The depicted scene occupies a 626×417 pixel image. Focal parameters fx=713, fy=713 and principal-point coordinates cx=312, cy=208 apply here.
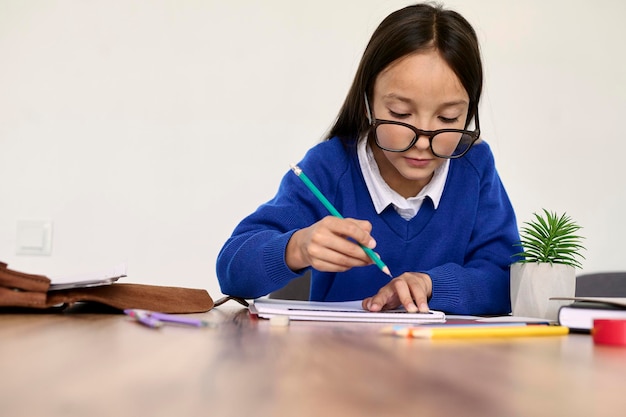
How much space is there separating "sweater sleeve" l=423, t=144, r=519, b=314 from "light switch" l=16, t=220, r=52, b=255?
5.14 feet

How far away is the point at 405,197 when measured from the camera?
153cm

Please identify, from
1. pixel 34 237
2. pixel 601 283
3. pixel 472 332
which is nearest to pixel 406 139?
pixel 472 332

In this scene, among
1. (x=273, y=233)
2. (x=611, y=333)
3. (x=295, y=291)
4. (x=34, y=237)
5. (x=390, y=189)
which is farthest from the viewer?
(x=34, y=237)

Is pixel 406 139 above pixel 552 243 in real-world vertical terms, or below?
above

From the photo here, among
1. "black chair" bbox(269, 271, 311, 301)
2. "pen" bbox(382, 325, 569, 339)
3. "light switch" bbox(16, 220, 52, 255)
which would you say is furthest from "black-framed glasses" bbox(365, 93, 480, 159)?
"light switch" bbox(16, 220, 52, 255)

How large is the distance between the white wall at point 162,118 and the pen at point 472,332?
1794mm

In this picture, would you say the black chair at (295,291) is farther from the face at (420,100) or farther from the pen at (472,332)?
the pen at (472,332)

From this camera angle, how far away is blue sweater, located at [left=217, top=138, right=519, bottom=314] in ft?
4.34

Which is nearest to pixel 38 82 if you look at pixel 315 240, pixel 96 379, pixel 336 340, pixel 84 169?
pixel 84 169

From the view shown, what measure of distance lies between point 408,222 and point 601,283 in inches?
44.5

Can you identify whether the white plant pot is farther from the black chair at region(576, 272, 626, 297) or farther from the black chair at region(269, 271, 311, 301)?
the black chair at region(576, 272, 626, 297)

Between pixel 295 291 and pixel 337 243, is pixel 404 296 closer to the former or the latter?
pixel 337 243

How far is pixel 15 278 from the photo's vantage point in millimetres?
795

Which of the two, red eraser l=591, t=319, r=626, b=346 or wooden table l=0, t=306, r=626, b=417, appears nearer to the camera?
wooden table l=0, t=306, r=626, b=417
